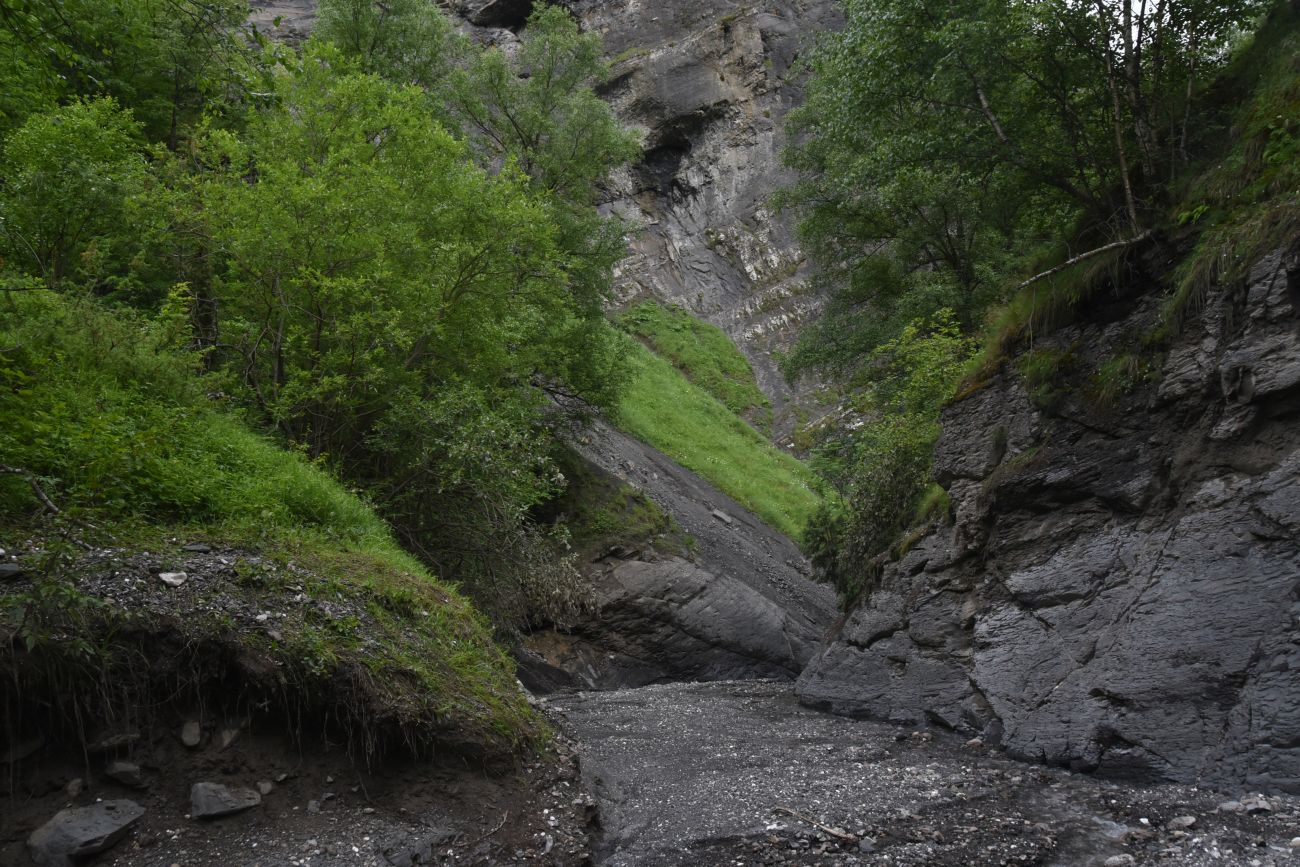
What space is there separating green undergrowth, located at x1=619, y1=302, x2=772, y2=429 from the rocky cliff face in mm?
32129

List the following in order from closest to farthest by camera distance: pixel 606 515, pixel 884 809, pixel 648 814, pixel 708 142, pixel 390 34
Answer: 1. pixel 884 809
2. pixel 648 814
3. pixel 606 515
4. pixel 390 34
5. pixel 708 142

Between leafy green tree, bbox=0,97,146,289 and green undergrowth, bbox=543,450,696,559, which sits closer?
leafy green tree, bbox=0,97,146,289

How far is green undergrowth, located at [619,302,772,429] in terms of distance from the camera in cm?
4628

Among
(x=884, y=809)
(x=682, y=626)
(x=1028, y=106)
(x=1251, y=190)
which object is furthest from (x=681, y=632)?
(x=1251, y=190)

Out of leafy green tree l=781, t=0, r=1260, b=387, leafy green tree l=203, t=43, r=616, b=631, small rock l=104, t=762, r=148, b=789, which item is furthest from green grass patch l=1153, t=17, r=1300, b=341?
small rock l=104, t=762, r=148, b=789

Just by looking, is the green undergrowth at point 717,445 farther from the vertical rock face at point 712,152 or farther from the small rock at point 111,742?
the small rock at point 111,742

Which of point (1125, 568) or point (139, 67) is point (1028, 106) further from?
point (139, 67)

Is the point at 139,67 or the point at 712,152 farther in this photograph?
the point at 712,152

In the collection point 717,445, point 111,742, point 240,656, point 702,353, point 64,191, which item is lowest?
point 717,445

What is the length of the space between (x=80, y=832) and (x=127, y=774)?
1.73 ft

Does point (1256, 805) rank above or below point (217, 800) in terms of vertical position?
below

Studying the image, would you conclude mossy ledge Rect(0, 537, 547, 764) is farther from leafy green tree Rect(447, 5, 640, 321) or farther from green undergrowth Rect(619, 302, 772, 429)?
green undergrowth Rect(619, 302, 772, 429)

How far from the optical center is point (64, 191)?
13758mm

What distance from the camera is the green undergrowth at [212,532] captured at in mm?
6711
